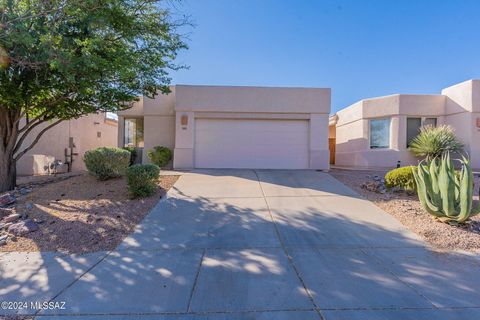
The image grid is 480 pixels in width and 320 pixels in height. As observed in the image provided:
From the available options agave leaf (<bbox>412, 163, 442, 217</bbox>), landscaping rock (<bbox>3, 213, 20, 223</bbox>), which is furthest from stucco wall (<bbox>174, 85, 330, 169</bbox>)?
landscaping rock (<bbox>3, 213, 20, 223</bbox>)

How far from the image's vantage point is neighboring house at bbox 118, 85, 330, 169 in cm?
1205

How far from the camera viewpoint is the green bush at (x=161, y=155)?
12844 mm

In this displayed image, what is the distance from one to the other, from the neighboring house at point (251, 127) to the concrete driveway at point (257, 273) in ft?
19.3

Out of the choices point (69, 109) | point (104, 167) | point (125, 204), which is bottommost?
point (125, 204)

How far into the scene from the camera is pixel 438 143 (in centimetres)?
1154

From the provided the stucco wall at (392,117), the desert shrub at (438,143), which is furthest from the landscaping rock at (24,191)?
the desert shrub at (438,143)

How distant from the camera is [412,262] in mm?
4094

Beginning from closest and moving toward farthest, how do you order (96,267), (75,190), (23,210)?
(96,267) → (23,210) → (75,190)

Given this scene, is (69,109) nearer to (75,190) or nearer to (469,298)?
(75,190)

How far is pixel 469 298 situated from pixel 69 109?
1109cm

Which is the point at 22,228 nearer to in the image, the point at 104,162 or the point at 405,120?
the point at 104,162

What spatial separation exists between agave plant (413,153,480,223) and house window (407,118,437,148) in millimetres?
8613

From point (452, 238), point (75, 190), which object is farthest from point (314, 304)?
point (75, 190)

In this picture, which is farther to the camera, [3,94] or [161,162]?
[161,162]
